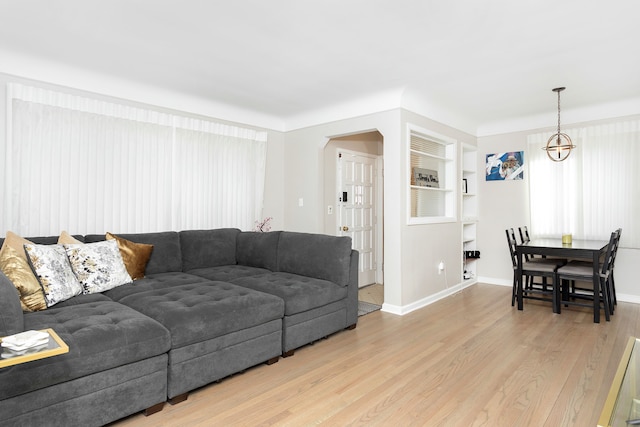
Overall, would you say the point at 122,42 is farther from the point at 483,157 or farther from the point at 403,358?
the point at 483,157

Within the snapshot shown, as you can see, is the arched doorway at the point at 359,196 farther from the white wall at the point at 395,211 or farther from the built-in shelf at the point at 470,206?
the built-in shelf at the point at 470,206

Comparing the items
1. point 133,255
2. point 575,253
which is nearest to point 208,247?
point 133,255

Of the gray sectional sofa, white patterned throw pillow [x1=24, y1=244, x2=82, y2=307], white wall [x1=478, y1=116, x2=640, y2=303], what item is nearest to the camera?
the gray sectional sofa

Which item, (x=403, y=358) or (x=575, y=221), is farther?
(x=575, y=221)

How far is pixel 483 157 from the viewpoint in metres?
5.66

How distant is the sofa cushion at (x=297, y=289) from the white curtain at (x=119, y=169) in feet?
4.46

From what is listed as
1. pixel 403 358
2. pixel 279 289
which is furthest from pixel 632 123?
pixel 279 289

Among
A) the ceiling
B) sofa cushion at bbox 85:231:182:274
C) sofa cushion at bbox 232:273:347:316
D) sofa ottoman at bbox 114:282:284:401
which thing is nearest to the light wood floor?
sofa ottoman at bbox 114:282:284:401

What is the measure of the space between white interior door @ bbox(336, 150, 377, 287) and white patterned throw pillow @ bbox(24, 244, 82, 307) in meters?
3.26

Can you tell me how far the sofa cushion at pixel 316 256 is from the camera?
11.1 feet

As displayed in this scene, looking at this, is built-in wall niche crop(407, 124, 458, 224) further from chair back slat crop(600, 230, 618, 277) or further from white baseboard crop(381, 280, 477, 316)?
chair back slat crop(600, 230, 618, 277)

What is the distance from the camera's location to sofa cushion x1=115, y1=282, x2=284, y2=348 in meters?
2.25

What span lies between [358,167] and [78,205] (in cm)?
357

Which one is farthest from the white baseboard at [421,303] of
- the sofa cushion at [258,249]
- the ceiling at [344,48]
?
the ceiling at [344,48]
